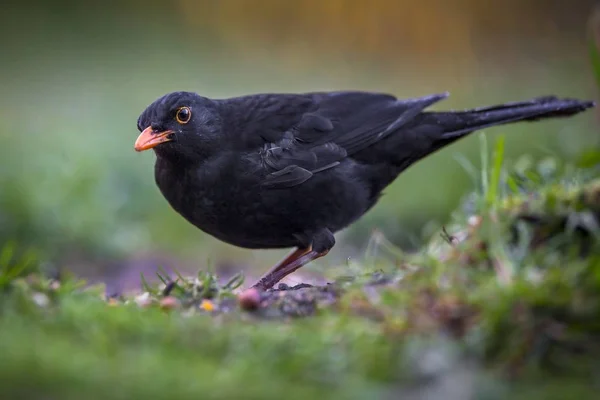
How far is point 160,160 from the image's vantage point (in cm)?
519

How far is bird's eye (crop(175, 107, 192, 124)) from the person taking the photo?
5090 millimetres

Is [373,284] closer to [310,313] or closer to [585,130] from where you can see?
[310,313]

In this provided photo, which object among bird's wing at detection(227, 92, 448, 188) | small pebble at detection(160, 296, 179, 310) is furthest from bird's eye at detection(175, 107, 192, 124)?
small pebble at detection(160, 296, 179, 310)

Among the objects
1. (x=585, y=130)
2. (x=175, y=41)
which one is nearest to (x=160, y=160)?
(x=585, y=130)

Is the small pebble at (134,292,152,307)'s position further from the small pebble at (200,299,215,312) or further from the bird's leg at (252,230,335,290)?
the bird's leg at (252,230,335,290)

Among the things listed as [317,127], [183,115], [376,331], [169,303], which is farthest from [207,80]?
[376,331]

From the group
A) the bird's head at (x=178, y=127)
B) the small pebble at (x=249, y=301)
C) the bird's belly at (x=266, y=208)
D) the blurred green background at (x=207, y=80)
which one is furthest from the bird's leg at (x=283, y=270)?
the blurred green background at (x=207, y=80)

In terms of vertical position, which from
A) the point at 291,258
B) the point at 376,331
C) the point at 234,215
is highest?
the point at 234,215

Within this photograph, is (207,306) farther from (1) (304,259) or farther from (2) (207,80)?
(2) (207,80)

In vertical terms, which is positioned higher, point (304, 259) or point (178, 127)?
point (178, 127)

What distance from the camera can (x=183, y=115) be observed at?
5121 mm

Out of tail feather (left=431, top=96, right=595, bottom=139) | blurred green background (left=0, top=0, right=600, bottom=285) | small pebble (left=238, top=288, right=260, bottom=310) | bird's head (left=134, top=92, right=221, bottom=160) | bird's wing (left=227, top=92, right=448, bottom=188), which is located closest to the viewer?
small pebble (left=238, top=288, right=260, bottom=310)

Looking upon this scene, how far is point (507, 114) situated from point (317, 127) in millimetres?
1247

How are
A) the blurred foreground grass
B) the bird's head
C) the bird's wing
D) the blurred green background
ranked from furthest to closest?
the blurred green background → the bird's wing → the bird's head → the blurred foreground grass
